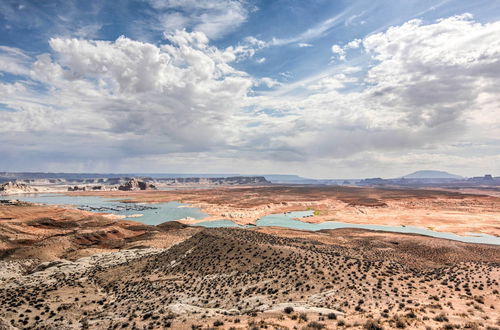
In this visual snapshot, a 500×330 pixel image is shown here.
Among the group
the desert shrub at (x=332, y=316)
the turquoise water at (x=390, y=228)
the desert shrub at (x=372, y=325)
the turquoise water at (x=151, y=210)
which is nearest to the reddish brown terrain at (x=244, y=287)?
the desert shrub at (x=372, y=325)

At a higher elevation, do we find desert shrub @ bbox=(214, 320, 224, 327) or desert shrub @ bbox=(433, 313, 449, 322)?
desert shrub @ bbox=(433, 313, 449, 322)

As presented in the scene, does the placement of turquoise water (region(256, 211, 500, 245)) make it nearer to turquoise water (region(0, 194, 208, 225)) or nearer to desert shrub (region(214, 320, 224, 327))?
Answer: turquoise water (region(0, 194, 208, 225))

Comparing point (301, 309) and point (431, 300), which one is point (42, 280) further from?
point (431, 300)

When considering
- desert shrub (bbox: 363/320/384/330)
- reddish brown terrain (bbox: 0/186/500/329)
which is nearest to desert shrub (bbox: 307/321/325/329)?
reddish brown terrain (bbox: 0/186/500/329)

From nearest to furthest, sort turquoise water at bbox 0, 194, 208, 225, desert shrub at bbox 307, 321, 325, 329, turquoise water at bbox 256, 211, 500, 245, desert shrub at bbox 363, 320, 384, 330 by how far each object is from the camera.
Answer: desert shrub at bbox 363, 320, 384, 330, desert shrub at bbox 307, 321, 325, 329, turquoise water at bbox 256, 211, 500, 245, turquoise water at bbox 0, 194, 208, 225

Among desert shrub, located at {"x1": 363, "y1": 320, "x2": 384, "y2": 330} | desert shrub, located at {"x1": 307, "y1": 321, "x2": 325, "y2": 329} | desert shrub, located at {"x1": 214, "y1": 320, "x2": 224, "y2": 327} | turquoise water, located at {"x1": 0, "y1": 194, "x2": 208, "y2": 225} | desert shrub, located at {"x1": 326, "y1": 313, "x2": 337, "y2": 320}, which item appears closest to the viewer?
desert shrub, located at {"x1": 363, "y1": 320, "x2": 384, "y2": 330}

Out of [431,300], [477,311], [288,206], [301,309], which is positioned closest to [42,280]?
[301,309]

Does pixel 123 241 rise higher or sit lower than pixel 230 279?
lower

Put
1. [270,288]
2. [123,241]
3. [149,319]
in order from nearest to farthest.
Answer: [149,319]
[270,288]
[123,241]

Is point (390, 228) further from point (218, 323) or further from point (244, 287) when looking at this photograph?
point (218, 323)

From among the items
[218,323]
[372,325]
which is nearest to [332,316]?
[372,325]

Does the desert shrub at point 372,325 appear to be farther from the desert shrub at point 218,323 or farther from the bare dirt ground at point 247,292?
the desert shrub at point 218,323
